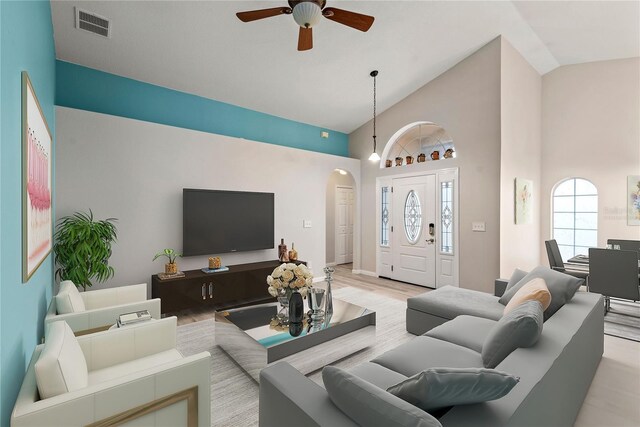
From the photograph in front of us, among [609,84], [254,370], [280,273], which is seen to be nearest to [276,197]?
[280,273]

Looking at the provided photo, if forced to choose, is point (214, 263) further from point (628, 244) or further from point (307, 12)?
point (628, 244)

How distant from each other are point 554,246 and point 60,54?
23.1 feet

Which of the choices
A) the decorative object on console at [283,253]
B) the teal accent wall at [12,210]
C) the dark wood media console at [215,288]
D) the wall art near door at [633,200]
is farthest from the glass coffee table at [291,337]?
the wall art near door at [633,200]

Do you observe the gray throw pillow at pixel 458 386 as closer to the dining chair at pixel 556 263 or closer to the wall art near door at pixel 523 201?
the dining chair at pixel 556 263

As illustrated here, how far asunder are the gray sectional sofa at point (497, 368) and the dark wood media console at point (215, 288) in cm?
274

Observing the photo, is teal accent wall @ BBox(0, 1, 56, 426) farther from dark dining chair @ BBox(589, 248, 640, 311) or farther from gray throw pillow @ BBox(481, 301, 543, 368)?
dark dining chair @ BBox(589, 248, 640, 311)

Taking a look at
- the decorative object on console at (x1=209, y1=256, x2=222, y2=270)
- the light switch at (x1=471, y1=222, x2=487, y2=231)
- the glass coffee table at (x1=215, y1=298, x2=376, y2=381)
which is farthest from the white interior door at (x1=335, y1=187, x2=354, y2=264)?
the glass coffee table at (x1=215, y1=298, x2=376, y2=381)

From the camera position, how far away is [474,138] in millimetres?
4789

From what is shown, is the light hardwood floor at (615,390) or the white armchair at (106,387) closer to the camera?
the white armchair at (106,387)

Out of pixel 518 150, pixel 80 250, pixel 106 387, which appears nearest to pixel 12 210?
pixel 106 387

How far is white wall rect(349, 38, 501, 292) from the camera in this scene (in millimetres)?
4551

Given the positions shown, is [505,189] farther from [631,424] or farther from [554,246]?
[631,424]

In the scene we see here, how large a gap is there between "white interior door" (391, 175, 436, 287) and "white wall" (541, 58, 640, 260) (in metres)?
2.28

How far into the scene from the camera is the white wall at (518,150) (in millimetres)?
4559
